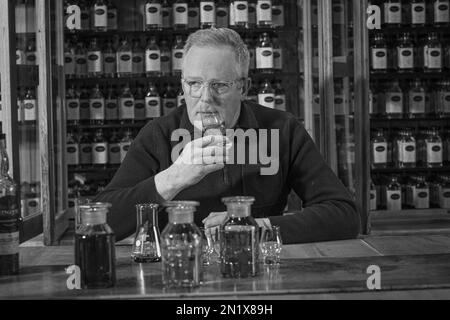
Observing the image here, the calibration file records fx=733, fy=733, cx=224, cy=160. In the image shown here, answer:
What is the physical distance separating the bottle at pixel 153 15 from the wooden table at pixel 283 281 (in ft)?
12.7

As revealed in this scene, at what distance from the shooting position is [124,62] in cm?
582

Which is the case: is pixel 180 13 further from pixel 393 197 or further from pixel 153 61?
pixel 393 197

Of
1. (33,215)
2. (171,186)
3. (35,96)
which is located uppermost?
(35,96)

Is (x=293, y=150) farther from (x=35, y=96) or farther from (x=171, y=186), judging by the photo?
(x=35, y=96)

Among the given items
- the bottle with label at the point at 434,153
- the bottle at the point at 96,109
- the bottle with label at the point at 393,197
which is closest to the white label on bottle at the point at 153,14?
the bottle at the point at 96,109

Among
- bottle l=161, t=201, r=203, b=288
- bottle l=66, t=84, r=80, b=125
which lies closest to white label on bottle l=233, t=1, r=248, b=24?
bottle l=66, t=84, r=80, b=125

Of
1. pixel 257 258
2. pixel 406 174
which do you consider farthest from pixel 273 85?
pixel 257 258

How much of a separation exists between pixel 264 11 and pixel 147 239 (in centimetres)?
411

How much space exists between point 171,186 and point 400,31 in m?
4.06

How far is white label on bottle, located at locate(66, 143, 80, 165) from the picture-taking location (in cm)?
580

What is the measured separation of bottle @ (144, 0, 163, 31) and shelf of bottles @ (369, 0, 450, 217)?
5.56 feet

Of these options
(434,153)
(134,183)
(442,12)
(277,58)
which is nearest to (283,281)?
(134,183)

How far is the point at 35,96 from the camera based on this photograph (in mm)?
4480

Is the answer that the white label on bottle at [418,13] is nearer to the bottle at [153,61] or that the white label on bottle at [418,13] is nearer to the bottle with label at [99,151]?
the bottle at [153,61]
